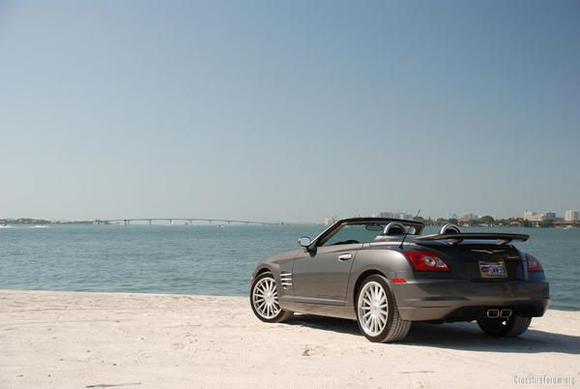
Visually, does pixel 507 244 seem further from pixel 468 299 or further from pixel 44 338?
pixel 44 338

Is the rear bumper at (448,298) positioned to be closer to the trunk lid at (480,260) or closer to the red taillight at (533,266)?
the trunk lid at (480,260)

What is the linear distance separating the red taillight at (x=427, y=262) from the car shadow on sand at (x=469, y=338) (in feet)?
2.89

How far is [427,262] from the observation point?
6.96 m

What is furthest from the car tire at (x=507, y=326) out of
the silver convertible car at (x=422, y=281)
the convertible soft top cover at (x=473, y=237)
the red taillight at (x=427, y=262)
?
the red taillight at (x=427, y=262)

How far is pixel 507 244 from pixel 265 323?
3.38 metres

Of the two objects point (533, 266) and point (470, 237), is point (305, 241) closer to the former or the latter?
point (470, 237)

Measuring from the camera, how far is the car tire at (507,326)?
7945 millimetres

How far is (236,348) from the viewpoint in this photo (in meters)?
6.96

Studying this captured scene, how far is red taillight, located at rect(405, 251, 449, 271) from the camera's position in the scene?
6.95 m

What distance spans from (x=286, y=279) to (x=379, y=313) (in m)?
1.97

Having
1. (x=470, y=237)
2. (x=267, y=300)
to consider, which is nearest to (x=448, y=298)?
(x=470, y=237)

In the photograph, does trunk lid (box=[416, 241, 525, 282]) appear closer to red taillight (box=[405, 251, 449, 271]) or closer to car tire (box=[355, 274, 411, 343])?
red taillight (box=[405, 251, 449, 271])

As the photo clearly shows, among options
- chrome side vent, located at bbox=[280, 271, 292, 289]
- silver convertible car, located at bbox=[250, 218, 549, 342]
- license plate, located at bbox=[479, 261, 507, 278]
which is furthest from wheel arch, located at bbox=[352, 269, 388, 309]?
chrome side vent, located at bbox=[280, 271, 292, 289]

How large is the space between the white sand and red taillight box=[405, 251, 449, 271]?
81cm
